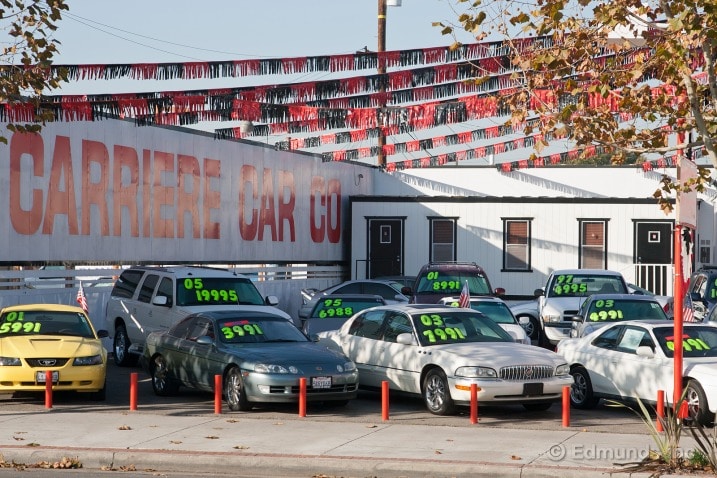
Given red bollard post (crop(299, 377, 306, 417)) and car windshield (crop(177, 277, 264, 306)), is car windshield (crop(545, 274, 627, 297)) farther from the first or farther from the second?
red bollard post (crop(299, 377, 306, 417))

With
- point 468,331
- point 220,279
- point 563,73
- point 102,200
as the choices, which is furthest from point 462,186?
point 563,73

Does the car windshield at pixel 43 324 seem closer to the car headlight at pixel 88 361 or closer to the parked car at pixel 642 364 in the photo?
the car headlight at pixel 88 361

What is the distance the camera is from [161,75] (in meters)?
21.5

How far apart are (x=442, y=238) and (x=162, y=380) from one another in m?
23.7

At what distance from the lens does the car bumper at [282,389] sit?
52.9 feet

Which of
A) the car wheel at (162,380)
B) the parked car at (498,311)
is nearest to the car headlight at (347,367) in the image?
the car wheel at (162,380)

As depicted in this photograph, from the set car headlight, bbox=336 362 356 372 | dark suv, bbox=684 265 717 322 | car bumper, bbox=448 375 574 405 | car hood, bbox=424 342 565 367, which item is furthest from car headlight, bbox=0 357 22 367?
dark suv, bbox=684 265 717 322

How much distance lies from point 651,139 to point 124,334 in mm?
13076

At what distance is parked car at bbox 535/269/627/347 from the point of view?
26094mm

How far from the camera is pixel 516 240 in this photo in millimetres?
40938

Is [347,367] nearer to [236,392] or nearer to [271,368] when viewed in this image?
[271,368]

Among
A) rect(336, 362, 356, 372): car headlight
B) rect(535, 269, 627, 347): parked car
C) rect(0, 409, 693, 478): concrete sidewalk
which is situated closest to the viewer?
rect(0, 409, 693, 478): concrete sidewalk

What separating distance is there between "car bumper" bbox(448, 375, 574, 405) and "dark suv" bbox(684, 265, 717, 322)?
35.1 feet

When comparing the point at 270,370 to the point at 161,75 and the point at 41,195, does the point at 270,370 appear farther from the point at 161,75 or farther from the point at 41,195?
the point at 41,195
